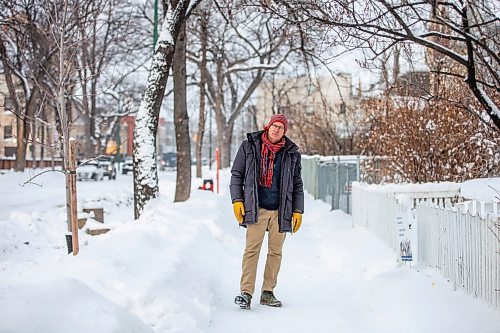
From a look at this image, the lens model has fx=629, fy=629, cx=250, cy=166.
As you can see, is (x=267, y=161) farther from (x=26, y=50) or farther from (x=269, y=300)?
(x=26, y=50)

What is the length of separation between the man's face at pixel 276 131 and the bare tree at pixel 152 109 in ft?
19.8

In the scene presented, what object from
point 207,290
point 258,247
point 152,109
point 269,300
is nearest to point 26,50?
point 152,109

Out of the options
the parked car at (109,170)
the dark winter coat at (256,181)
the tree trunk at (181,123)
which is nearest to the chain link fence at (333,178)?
the tree trunk at (181,123)

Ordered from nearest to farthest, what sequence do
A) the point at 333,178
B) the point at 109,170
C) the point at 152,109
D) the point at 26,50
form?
the point at 152,109
the point at 333,178
the point at 26,50
the point at 109,170

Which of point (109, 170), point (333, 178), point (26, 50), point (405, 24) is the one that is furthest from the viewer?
point (109, 170)

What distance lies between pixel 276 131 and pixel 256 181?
1.80 ft

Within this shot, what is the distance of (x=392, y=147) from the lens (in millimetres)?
12188

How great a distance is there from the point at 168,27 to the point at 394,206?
587 centimetres

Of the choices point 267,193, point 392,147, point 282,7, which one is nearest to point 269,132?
point 267,193

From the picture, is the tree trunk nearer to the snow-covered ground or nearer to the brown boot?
the snow-covered ground

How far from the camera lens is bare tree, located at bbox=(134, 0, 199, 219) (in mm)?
12039

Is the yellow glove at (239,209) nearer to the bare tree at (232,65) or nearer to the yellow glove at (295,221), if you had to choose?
the yellow glove at (295,221)

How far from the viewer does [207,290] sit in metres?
6.71

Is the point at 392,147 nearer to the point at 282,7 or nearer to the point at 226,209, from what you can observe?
the point at 226,209
